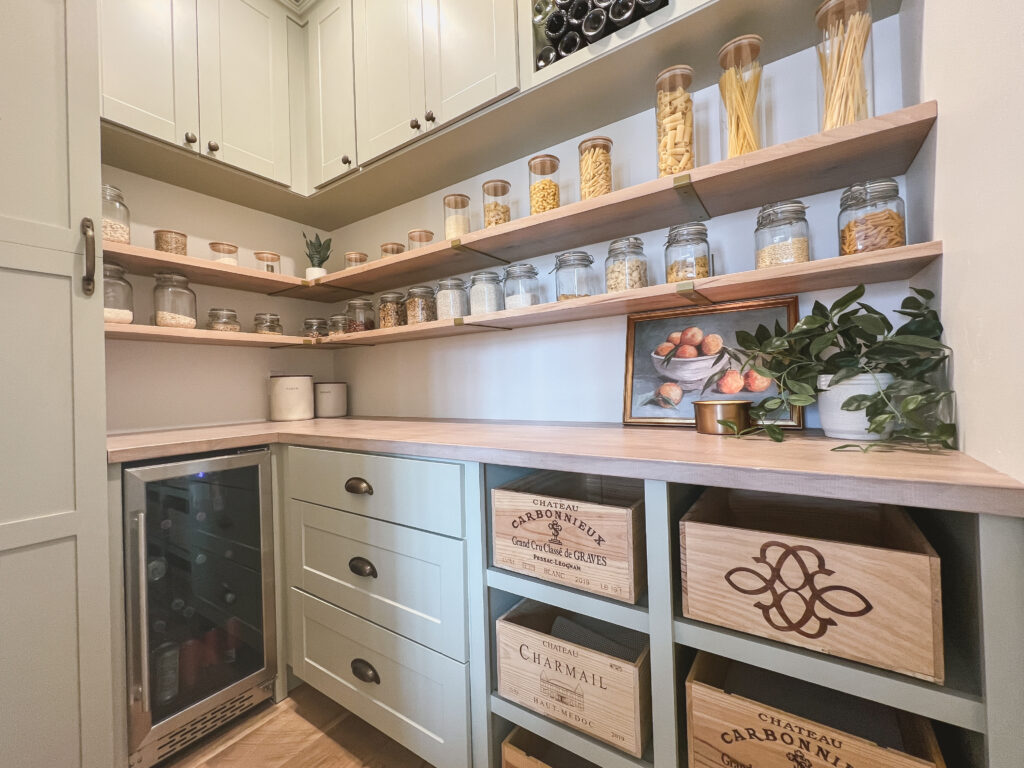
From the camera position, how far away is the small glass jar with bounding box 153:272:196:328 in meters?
1.61

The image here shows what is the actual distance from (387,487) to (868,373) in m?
1.13

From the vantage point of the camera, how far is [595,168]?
1.26 m

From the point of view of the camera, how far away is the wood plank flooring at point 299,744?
1229 mm

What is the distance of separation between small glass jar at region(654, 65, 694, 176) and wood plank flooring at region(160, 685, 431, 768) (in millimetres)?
1828

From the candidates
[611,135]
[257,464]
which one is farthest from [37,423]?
[611,135]

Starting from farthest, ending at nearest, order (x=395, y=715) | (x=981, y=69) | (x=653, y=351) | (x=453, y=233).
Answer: (x=453, y=233) < (x=653, y=351) < (x=395, y=715) < (x=981, y=69)

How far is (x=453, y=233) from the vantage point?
1.55 meters

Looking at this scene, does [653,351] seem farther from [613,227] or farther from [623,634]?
[623,634]

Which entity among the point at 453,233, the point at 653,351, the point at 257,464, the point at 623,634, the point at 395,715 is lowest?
the point at 395,715

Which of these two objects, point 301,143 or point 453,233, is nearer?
point 453,233

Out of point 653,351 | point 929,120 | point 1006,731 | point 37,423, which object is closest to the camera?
point 1006,731

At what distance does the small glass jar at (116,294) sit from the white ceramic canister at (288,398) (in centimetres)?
57

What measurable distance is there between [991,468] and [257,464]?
1.74m

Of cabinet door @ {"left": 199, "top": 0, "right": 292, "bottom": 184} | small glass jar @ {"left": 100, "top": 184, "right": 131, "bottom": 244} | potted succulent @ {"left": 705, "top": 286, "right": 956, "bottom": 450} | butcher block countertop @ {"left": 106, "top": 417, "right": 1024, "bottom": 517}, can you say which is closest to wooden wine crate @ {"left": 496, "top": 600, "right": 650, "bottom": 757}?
butcher block countertop @ {"left": 106, "top": 417, "right": 1024, "bottom": 517}
